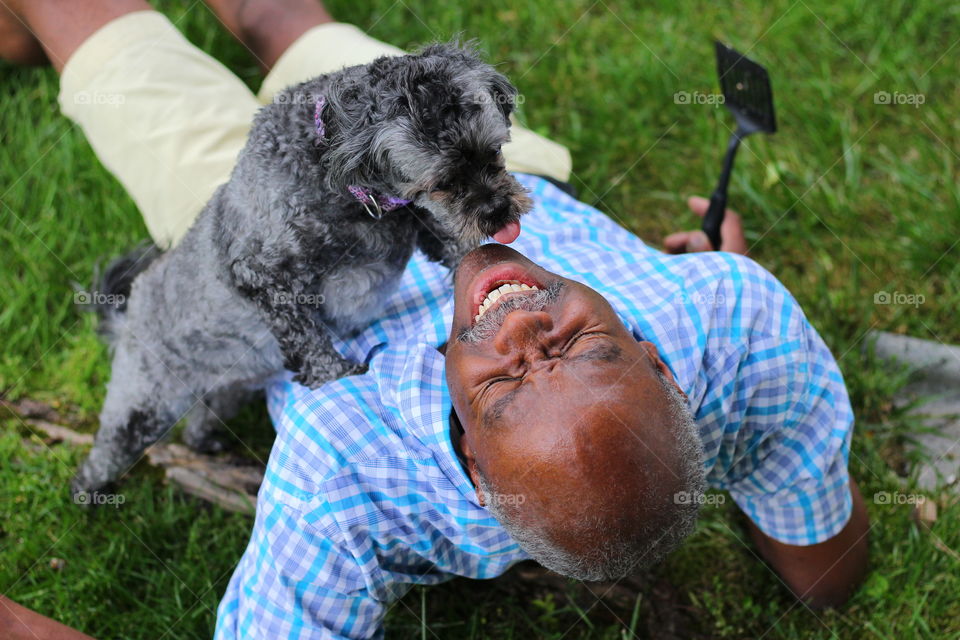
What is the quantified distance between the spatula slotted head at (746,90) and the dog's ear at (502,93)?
1628mm

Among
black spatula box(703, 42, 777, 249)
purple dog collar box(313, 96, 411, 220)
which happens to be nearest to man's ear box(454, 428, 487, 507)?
purple dog collar box(313, 96, 411, 220)

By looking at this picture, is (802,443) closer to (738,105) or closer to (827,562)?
(827,562)

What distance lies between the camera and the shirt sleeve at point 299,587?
246cm

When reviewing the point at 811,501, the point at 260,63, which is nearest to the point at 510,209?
the point at 811,501

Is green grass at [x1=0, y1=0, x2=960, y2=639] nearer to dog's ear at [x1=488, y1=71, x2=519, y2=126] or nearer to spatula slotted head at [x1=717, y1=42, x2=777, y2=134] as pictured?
spatula slotted head at [x1=717, y1=42, x2=777, y2=134]

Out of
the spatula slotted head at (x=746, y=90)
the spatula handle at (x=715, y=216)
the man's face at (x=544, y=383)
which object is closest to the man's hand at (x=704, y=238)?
the spatula handle at (x=715, y=216)

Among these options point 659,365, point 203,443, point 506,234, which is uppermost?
point 506,234

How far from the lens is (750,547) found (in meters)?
3.40

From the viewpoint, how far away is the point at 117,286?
12.5ft

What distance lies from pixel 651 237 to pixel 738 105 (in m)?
0.86

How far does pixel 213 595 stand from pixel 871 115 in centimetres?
427

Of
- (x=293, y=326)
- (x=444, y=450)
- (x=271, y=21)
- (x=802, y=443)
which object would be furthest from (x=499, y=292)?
(x=271, y=21)

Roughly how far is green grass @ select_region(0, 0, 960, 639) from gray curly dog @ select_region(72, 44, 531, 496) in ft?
1.51

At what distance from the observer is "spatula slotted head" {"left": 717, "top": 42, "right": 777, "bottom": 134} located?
12.5 ft
